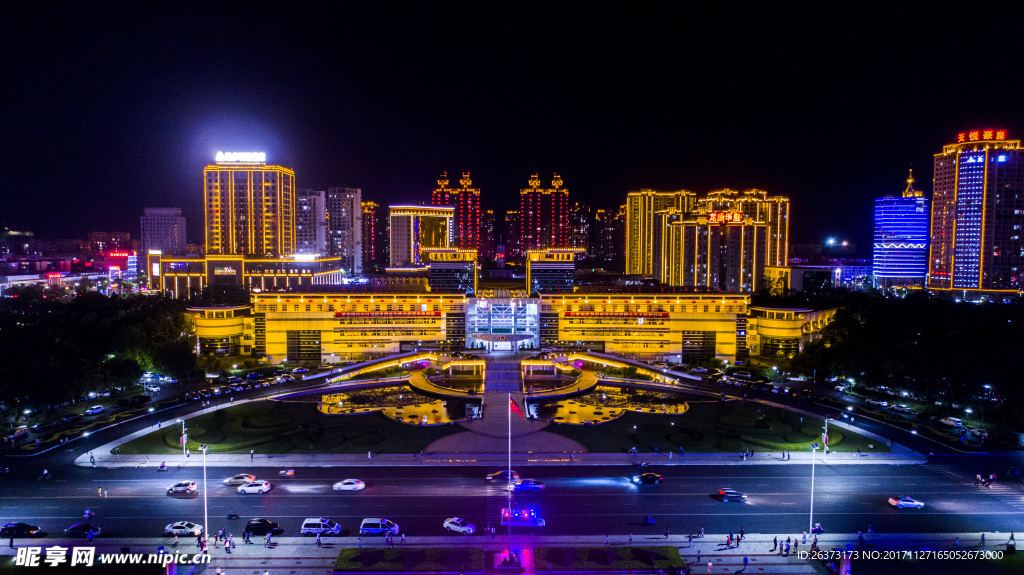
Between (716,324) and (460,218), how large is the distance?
91284mm

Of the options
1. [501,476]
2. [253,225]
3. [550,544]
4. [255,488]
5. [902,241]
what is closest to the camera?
[550,544]

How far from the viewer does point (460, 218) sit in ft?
459

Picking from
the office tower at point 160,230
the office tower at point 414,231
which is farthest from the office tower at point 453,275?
the office tower at point 160,230

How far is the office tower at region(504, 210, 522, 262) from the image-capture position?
166 metres

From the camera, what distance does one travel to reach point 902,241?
4043 inches

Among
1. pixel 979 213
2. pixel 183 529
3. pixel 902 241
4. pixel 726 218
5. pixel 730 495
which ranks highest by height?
pixel 979 213

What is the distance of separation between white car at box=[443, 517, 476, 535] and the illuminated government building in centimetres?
6923

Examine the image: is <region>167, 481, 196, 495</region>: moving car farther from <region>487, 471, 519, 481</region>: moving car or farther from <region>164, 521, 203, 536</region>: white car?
<region>487, 471, 519, 481</region>: moving car

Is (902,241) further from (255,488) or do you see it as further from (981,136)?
(255,488)

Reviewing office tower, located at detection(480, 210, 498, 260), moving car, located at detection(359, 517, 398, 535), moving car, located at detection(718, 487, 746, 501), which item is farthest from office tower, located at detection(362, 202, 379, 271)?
moving car, located at detection(718, 487, 746, 501)

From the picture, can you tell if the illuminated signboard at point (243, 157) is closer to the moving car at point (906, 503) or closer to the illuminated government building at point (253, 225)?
the illuminated government building at point (253, 225)

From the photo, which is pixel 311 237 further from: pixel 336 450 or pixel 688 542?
pixel 688 542

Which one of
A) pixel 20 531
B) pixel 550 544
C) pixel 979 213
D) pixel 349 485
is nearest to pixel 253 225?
pixel 20 531

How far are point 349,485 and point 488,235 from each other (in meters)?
144
